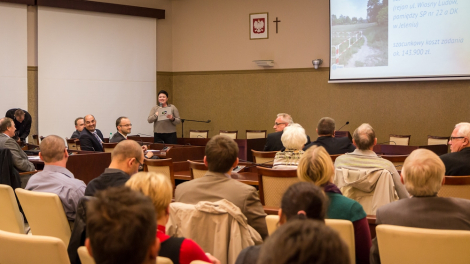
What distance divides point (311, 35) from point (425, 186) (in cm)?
879

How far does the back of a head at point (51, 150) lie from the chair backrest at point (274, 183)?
1489 mm

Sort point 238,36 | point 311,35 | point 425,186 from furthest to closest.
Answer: point 238,36
point 311,35
point 425,186

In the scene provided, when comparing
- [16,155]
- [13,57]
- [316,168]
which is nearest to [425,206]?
[316,168]

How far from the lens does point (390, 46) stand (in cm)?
938

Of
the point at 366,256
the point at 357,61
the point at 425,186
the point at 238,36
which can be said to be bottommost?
the point at 366,256

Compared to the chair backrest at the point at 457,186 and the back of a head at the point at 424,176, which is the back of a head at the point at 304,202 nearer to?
the back of a head at the point at 424,176

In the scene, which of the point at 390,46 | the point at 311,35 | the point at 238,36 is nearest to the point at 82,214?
the point at 390,46

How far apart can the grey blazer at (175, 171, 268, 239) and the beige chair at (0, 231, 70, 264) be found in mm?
874

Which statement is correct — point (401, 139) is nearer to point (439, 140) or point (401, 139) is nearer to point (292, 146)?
point (439, 140)

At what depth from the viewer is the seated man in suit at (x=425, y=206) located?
225 cm

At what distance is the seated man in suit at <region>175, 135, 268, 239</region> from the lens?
2.68m

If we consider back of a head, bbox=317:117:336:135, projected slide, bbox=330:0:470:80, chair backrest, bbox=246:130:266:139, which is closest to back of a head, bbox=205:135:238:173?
back of a head, bbox=317:117:336:135

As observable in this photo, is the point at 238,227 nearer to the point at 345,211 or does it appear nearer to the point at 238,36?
the point at 345,211

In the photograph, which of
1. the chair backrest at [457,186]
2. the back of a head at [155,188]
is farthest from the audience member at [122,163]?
the chair backrest at [457,186]
